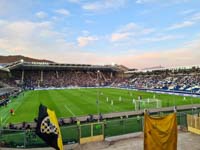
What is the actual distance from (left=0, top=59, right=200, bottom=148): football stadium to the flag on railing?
4731 mm

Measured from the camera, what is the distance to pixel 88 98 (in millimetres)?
48594

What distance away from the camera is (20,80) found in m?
92.7

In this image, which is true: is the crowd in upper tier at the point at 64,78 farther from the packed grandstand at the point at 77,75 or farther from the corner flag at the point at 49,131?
the corner flag at the point at 49,131

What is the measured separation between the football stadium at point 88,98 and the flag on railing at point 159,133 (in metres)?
4.73

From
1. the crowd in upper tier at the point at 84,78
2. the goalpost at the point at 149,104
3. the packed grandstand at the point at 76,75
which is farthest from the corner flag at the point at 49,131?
the crowd in upper tier at the point at 84,78

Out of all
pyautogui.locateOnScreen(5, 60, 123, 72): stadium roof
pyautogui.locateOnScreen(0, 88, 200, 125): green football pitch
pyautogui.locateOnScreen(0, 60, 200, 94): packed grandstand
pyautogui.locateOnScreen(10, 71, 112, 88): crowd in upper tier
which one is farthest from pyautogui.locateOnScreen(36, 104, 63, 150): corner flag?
pyautogui.locateOnScreen(5, 60, 123, 72): stadium roof

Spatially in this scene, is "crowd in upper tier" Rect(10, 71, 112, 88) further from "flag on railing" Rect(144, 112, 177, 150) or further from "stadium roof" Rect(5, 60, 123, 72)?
"flag on railing" Rect(144, 112, 177, 150)

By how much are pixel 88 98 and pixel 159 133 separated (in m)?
40.9

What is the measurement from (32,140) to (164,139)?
38.4 feet

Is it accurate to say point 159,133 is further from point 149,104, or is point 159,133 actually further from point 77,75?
point 77,75

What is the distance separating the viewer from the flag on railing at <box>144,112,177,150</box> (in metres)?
7.93

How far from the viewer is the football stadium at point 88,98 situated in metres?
18.1

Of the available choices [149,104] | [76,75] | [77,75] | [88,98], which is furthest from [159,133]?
[77,75]

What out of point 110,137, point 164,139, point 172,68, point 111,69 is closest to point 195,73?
point 172,68
